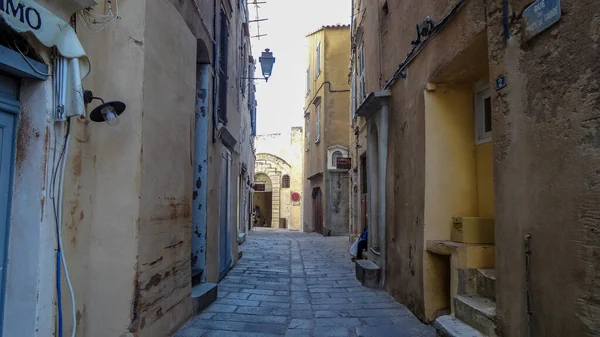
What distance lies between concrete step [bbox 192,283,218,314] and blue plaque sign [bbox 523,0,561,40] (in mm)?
4135

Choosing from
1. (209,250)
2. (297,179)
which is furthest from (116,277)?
(297,179)

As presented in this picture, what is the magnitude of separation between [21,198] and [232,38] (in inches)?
263

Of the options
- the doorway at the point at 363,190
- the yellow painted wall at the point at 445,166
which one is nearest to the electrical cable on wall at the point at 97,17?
the yellow painted wall at the point at 445,166

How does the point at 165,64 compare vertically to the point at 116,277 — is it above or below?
above

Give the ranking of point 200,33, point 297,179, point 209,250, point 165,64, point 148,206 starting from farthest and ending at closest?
point 297,179 < point 209,250 < point 200,33 < point 165,64 < point 148,206

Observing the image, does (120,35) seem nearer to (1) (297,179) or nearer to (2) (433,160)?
(2) (433,160)

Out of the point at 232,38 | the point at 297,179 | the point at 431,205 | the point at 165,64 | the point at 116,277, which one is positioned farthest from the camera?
the point at 297,179

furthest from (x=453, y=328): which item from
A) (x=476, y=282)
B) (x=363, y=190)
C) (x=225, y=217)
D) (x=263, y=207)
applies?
(x=263, y=207)

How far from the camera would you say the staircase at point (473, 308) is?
3.43m

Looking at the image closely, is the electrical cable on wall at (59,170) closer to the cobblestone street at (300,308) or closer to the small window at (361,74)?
the cobblestone street at (300,308)

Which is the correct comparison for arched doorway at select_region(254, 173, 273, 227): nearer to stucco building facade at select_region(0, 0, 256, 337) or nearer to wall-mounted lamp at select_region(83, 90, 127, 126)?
stucco building facade at select_region(0, 0, 256, 337)

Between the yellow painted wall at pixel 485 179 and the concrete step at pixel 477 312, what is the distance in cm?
107

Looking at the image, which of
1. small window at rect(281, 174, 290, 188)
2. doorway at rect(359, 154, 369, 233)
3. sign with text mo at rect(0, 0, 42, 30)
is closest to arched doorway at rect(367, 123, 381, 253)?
doorway at rect(359, 154, 369, 233)

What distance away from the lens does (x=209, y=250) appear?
604 cm
